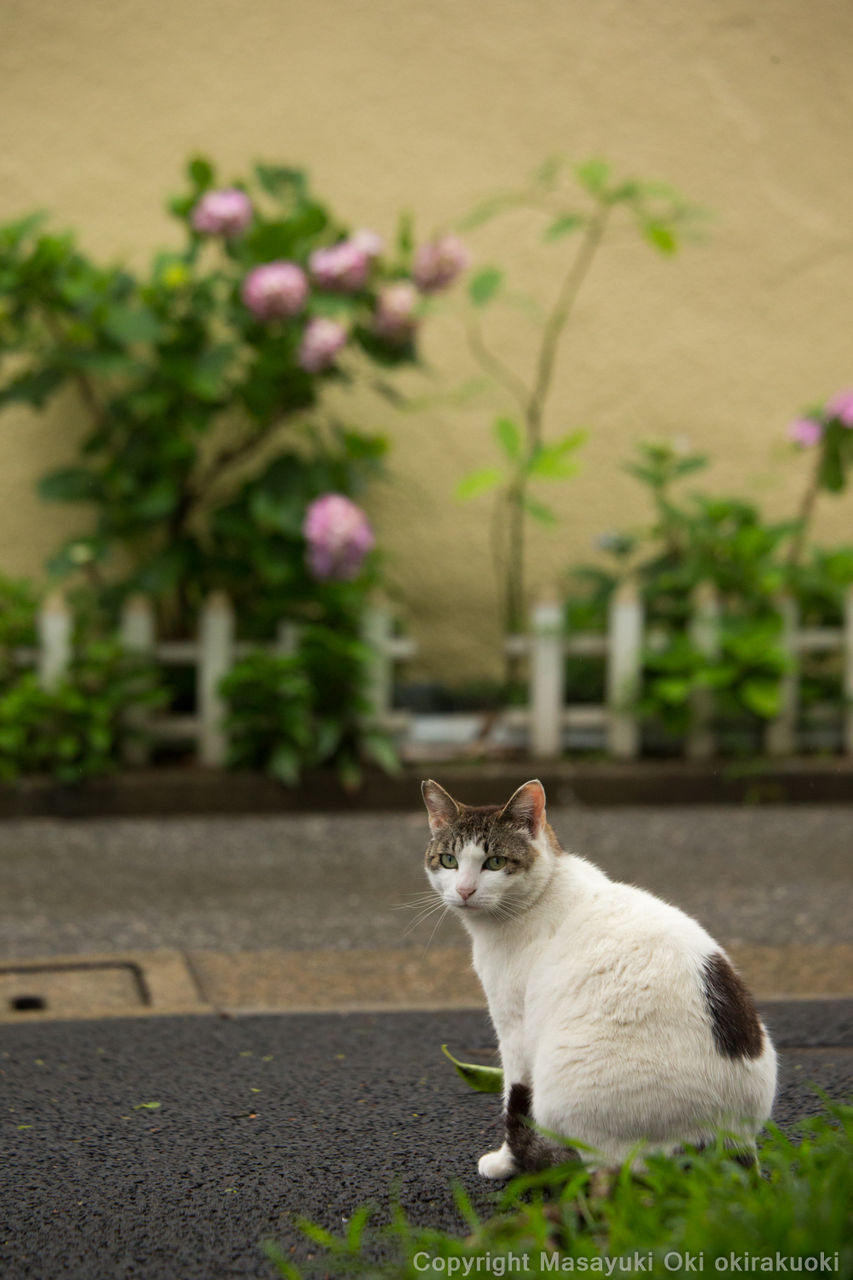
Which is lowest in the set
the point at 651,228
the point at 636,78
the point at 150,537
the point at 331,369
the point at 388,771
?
the point at 388,771

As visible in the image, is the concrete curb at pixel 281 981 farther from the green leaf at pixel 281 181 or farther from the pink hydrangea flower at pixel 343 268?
the green leaf at pixel 281 181

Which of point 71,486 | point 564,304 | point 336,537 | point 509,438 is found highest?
point 564,304

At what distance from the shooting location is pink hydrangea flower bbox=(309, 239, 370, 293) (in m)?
5.77

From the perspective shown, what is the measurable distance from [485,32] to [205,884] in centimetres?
447

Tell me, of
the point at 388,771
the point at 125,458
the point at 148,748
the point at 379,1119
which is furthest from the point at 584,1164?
the point at 125,458

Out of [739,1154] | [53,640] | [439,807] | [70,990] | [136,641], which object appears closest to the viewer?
[739,1154]

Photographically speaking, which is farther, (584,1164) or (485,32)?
(485,32)

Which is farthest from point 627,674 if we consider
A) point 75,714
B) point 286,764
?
point 75,714

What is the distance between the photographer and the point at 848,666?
6.14 metres

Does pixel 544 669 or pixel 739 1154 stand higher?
pixel 544 669

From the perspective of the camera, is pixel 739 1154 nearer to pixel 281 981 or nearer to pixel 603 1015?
pixel 603 1015

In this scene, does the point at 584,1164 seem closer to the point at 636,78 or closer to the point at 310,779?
the point at 310,779

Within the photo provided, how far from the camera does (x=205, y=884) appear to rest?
4.84m

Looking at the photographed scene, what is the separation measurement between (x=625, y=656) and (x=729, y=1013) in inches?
151
